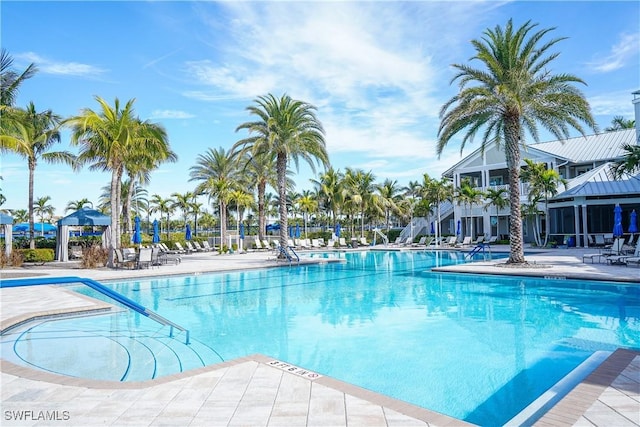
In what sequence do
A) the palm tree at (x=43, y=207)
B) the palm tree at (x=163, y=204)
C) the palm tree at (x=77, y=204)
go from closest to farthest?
the palm tree at (x=77, y=204) < the palm tree at (x=163, y=204) < the palm tree at (x=43, y=207)

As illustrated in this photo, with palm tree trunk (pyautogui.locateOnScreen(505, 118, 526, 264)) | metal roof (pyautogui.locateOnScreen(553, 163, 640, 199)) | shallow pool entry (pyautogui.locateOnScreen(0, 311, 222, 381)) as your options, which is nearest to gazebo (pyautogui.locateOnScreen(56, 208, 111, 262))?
shallow pool entry (pyautogui.locateOnScreen(0, 311, 222, 381))

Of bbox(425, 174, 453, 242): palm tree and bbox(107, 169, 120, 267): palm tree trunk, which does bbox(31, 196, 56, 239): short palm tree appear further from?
bbox(425, 174, 453, 242): palm tree

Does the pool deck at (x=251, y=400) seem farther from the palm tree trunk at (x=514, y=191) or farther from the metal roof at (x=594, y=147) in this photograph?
the metal roof at (x=594, y=147)

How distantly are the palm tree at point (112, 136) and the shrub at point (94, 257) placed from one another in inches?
33.6

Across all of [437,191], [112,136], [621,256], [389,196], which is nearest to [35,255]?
[112,136]

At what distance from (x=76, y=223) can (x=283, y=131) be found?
11652 millimetres

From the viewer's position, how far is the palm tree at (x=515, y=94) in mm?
17078

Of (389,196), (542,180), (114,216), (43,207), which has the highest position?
(43,207)

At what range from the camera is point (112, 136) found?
19.5 meters

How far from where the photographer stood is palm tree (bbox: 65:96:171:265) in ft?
62.1

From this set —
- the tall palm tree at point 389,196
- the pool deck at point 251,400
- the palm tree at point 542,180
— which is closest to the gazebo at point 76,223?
the pool deck at point 251,400

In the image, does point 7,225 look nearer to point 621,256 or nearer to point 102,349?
point 102,349

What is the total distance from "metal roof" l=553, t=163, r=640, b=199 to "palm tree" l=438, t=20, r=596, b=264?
11034 mm

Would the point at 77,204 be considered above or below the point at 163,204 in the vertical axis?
above
